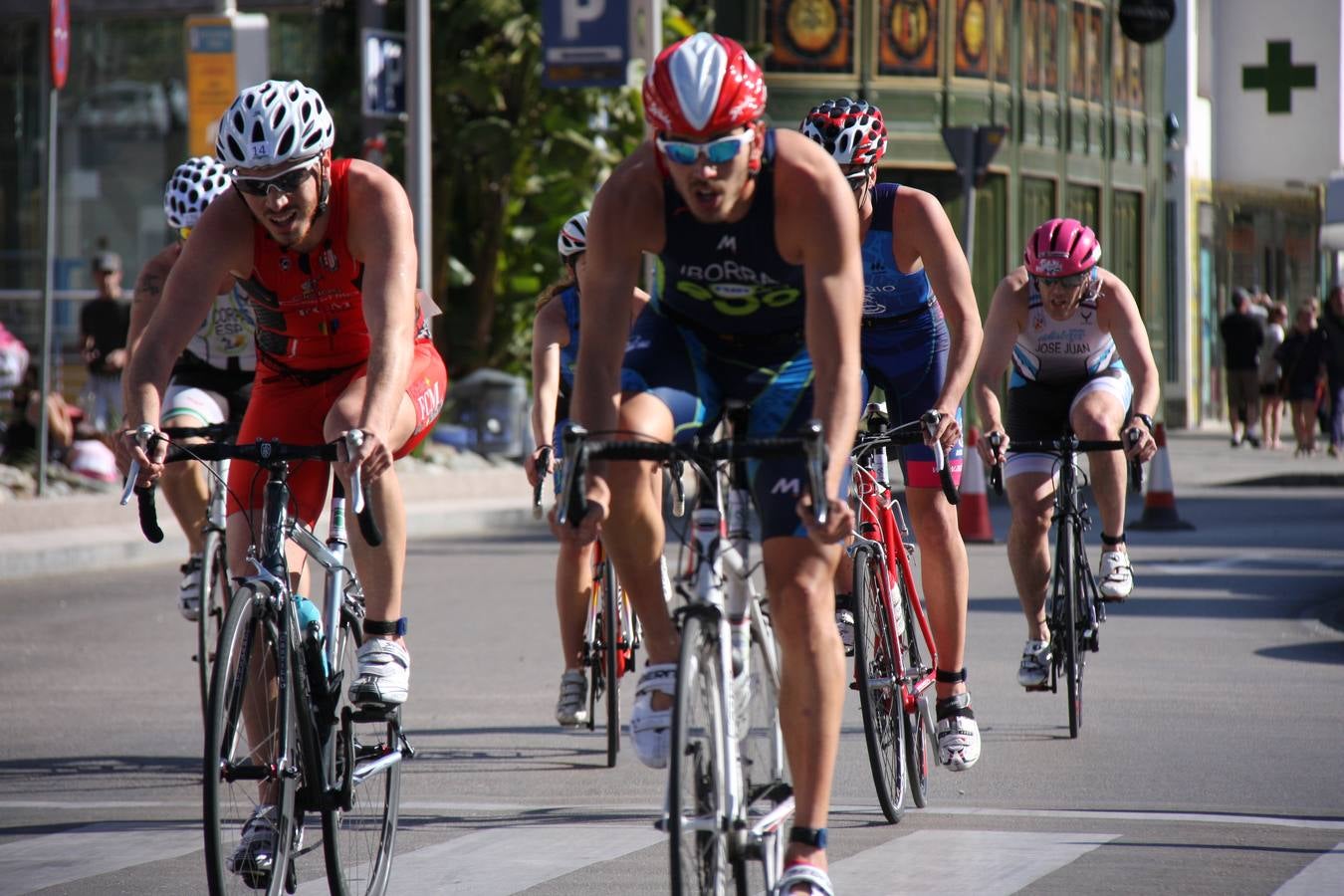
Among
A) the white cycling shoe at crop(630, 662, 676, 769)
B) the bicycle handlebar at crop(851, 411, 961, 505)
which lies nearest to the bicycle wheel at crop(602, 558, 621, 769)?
the bicycle handlebar at crop(851, 411, 961, 505)

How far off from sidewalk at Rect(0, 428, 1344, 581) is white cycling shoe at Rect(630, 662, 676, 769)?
33.6ft

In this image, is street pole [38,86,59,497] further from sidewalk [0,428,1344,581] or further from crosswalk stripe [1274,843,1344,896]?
crosswalk stripe [1274,843,1344,896]

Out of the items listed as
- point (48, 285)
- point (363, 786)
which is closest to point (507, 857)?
point (363, 786)

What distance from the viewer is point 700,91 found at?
473 cm

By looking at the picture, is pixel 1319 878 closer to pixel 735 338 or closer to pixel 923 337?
pixel 735 338

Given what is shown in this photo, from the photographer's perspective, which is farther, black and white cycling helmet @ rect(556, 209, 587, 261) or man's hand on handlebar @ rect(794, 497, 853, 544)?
black and white cycling helmet @ rect(556, 209, 587, 261)

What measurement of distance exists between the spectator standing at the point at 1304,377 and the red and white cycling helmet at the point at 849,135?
73.8 ft

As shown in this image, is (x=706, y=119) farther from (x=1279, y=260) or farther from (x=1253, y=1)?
(x=1279, y=260)

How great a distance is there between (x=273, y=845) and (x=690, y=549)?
122 centimetres

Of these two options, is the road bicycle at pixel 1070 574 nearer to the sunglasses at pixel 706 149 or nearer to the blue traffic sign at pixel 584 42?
the sunglasses at pixel 706 149

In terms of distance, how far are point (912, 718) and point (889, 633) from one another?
0.27 metres

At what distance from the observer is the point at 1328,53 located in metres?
41.8

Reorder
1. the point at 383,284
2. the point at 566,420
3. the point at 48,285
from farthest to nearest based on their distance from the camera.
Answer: the point at 48,285 → the point at 566,420 → the point at 383,284

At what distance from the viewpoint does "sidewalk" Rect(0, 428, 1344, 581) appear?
15094mm
